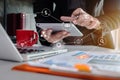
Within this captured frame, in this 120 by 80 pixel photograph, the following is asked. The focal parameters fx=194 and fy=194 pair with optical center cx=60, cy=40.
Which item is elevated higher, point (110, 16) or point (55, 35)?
point (110, 16)

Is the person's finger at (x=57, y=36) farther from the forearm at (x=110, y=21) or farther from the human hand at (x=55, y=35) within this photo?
the forearm at (x=110, y=21)

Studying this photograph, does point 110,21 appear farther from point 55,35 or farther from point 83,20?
point 55,35

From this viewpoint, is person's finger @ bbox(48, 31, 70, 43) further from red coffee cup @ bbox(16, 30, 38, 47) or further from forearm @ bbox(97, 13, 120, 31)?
forearm @ bbox(97, 13, 120, 31)

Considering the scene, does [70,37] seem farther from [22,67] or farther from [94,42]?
[22,67]

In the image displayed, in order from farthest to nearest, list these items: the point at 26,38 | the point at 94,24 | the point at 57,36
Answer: the point at 94,24 → the point at 57,36 → the point at 26,38

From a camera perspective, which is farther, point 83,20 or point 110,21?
point 110,21

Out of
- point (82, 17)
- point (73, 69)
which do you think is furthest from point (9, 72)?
point (82, 17)

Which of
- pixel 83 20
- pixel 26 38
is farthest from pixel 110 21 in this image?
pixel 26 38

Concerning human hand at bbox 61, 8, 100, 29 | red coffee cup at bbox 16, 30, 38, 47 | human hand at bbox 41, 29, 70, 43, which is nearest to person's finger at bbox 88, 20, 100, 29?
human hand at bbox 61, 8, 100, 29

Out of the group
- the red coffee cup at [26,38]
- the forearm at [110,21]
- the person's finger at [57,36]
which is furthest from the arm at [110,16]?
the red coffee cup at [26,38]

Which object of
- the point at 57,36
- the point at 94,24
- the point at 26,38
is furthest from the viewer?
the point at 94,24

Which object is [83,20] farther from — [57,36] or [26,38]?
[26,38]

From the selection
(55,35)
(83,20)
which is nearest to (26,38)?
(55,35)

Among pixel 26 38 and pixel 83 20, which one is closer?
pixel 26 38
